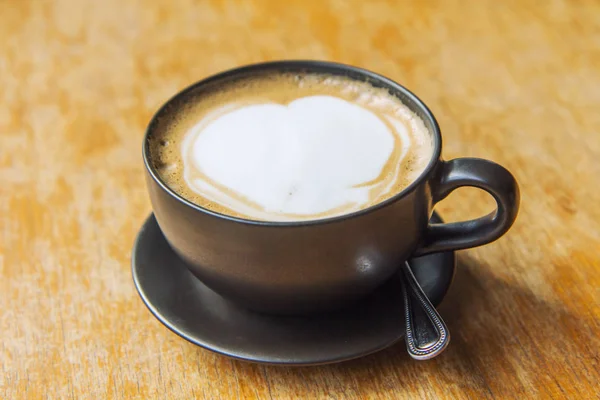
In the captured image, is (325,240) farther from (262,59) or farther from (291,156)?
(262,59)

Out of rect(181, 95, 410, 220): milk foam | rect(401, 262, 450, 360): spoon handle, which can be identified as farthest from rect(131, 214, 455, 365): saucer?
rect(181, 95, 410, 220): milk foam

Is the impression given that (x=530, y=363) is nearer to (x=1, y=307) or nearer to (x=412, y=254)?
(x=412, y=254)

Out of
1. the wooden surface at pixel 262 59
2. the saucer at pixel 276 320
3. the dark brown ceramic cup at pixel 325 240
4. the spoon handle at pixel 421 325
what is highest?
the dark brown ceramic cup at pixel 325 240

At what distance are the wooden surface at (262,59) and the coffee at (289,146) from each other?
16cm

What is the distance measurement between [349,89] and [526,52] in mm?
524

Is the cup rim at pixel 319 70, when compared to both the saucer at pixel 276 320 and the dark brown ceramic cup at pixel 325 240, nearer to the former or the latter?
the dark brown ceramic cup at pixel 325 240

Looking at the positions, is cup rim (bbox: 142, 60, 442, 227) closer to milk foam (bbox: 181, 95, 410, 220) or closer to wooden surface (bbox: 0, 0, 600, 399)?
milk foam (bbox: 181, 95, 410, 220)

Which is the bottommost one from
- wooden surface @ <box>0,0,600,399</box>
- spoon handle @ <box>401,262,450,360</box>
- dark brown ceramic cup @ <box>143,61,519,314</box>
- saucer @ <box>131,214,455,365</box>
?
wooden surface @ <box>0,0,600,399</box>

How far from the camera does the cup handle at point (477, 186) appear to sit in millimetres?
666

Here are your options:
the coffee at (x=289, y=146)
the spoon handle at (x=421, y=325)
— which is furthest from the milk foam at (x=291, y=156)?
the spoon handle at (x=421, y=325)

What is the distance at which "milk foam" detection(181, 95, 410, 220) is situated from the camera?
685 millimetres

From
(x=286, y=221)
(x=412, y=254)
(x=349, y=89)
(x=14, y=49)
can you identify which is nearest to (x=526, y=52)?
(x=349, y=89)

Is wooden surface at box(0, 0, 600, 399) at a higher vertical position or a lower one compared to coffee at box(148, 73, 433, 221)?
lower

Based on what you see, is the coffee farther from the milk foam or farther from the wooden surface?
the wooden surface
